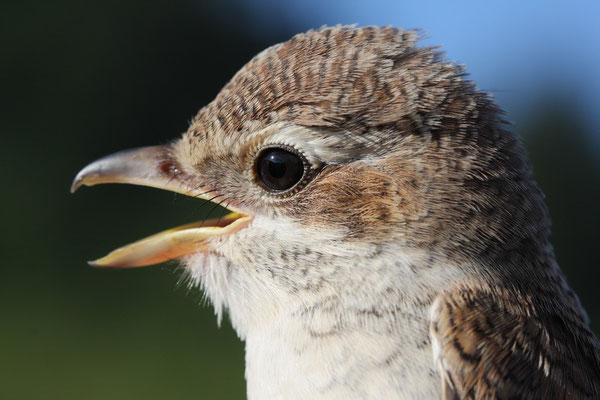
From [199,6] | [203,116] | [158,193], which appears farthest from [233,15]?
Result: [203,116]

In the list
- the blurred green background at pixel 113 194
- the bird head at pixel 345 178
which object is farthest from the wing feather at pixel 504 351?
the blurred green background at pixel 113 194

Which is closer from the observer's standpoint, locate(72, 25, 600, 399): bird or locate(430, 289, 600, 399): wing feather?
locate(430, 289, 600, 399): wing feather

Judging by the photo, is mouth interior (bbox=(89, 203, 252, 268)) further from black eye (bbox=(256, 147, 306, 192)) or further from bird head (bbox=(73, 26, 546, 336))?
black eye (bbox=(256, 147, 306, 192))

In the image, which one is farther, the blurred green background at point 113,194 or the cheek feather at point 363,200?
the blurred green background at point 113,194

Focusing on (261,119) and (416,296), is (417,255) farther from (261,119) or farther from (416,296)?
(261,119)

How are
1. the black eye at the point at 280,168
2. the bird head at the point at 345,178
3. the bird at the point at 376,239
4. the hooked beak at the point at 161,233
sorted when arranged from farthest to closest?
the hooked beak at the point at 161,233 → the black eye at the point at 280,168 → the bird head at the point at 345,178 → the bird at the point at 376,239

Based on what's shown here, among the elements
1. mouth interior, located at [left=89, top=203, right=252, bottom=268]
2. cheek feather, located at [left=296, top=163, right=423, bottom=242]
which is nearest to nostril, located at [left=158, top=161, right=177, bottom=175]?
mouth interior, located at [left=89, top=203, right=252, bottom=268]

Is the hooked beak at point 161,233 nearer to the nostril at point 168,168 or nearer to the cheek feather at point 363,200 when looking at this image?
the nostril at point 168,168

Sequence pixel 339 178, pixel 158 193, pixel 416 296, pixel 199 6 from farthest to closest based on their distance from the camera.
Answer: pixel 199 6 < pixel 158 193 < pixel 339 178 < pixel 416 296
